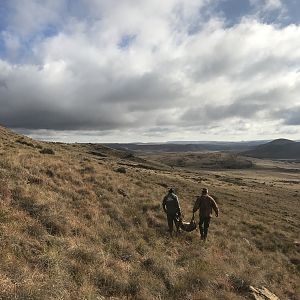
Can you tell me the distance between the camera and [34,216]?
509 inches

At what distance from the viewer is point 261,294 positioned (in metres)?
11.8

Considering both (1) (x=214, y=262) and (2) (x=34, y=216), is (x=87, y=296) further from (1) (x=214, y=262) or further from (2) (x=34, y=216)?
(1) (x=214, y=262)

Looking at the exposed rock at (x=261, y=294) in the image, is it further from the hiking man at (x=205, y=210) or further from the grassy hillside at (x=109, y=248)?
the hiking man at (x=205, y=210)

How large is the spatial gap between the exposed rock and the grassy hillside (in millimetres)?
247

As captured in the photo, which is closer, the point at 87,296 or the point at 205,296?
the point at 87,296

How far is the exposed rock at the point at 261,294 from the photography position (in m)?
11.5

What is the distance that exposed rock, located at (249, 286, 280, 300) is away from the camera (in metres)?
11.5

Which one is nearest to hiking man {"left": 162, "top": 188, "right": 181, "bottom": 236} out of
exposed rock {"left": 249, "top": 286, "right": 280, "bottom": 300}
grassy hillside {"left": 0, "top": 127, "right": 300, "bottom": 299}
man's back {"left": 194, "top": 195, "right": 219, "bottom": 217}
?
grassy hillside {"left": 0, "top": 127, "right": 300, "bottom": 299}

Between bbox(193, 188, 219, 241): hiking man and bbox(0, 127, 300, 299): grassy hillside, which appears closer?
bbox(0, 127, 300, 299): grassy hillside

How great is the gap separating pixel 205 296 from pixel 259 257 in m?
7.57

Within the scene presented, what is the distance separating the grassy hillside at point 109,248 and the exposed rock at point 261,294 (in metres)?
0.25

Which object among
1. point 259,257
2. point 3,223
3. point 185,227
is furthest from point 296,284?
point 3,223

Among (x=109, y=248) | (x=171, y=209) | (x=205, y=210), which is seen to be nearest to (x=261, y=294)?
(x=109, y=248)

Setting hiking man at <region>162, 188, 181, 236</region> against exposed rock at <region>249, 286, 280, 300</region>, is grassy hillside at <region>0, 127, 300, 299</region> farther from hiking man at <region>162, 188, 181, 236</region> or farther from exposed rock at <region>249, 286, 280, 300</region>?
hiking man at <region>162, 188, 181, 236</region>
